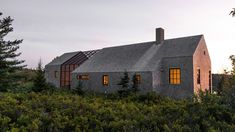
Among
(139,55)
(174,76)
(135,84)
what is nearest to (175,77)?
(174,76)

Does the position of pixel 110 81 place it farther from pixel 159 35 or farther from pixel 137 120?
pixel 137 120

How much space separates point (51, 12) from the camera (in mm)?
18969

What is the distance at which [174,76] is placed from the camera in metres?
25.9

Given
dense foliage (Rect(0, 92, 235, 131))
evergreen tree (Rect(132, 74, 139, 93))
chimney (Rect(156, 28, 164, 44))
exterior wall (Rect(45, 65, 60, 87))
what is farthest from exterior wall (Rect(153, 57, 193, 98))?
exterior wall (Rect(45, 65, 60, 87))

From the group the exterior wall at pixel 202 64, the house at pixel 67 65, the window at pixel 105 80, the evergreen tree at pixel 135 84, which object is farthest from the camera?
the house at pixel 67 65

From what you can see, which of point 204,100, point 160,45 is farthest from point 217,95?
point 160,45

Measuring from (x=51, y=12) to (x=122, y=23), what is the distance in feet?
21.3

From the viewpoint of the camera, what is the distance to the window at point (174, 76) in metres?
25.6

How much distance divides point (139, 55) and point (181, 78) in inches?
262

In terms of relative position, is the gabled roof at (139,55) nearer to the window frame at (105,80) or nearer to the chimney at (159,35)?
the chimney at (159,35)

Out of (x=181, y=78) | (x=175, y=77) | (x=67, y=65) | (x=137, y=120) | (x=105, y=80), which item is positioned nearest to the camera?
(x=137, y=120)

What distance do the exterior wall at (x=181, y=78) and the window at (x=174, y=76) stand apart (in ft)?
1.08

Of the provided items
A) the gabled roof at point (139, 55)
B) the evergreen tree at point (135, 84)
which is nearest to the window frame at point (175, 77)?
the gabled roof at point (139, 55)

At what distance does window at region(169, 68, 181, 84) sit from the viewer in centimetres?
2556
